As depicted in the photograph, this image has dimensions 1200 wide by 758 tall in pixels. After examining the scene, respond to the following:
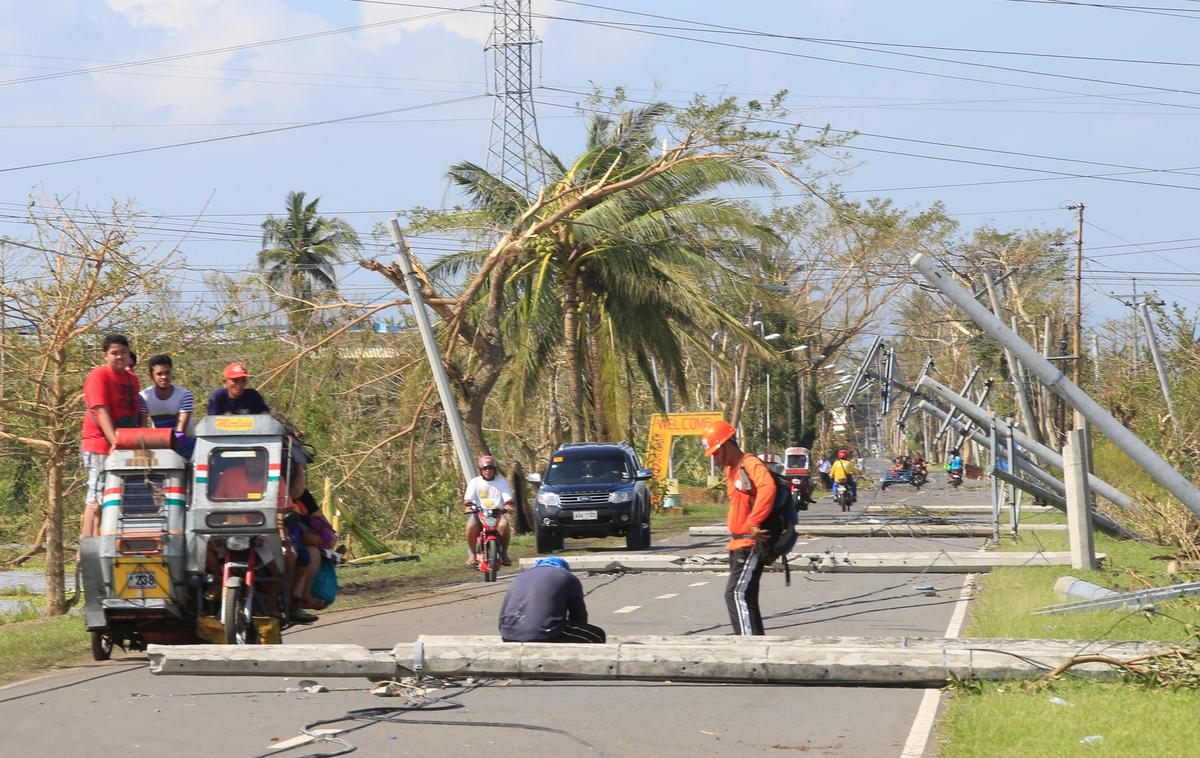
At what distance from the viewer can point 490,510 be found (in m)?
19.8

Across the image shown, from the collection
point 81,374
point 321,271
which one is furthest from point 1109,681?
point 321,271

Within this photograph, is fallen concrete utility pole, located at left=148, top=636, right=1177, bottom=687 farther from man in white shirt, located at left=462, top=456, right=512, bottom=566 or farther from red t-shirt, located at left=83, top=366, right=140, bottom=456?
man in white shirt, located at left=462, top=456, right=512, bottom=566

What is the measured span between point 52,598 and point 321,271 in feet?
164

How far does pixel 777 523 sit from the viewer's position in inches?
460

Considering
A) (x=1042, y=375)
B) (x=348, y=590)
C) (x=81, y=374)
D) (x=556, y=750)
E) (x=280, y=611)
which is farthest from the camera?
(x=348, y=590)

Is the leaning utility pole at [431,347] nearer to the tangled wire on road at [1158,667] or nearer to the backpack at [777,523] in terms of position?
the backpack at [777,523]

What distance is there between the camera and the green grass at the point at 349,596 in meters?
12.2

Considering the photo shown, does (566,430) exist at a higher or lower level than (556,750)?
higher

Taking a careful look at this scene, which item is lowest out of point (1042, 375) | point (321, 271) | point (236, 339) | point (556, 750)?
point (556, 750)

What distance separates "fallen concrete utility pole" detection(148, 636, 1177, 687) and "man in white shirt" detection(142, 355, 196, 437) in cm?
251

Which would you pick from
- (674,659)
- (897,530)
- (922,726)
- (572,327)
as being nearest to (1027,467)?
(897,530)

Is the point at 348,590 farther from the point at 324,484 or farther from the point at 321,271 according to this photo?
the point at 321,271

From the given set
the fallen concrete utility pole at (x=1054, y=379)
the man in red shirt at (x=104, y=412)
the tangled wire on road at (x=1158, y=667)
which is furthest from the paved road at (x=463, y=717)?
the fallen concrete utility pole at (x=1054, y=379)

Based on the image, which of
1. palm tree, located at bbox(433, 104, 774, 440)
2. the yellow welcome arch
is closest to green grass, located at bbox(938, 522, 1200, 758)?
palm tree, located at bbox(433, 104, 774, 440)
